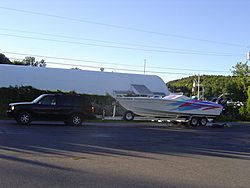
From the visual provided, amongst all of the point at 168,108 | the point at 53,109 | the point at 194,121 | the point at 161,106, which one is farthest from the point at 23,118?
the point at 194,121

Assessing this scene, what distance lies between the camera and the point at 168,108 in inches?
883

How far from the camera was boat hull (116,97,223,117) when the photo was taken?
22.0 m

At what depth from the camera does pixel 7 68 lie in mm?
40875

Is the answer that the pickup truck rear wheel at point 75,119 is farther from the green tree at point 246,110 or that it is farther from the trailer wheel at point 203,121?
the green tree at point 246,110

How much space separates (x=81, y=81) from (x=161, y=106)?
2313 centimetres

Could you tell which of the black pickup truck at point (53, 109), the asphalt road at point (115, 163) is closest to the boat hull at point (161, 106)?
the black pickup truck at point (53, 109)

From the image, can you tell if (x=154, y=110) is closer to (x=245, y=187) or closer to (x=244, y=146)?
(x=244, y=146)

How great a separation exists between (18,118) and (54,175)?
37.5ft

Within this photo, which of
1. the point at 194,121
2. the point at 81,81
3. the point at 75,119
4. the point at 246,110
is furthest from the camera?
the point at 81,81

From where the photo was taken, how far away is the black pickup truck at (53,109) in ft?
57.7

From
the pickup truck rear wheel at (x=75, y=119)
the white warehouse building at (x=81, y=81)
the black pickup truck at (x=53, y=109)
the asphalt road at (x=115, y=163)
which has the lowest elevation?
the asphalt road at (x=115, y=163)

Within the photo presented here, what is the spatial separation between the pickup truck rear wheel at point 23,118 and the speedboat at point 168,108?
6529 millimetres

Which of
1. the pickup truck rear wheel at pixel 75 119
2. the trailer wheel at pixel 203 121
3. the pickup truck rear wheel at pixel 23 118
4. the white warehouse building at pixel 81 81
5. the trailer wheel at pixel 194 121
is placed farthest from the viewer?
the white warehouse building at pixel 81 81

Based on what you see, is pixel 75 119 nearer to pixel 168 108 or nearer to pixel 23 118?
pixel 23 118
